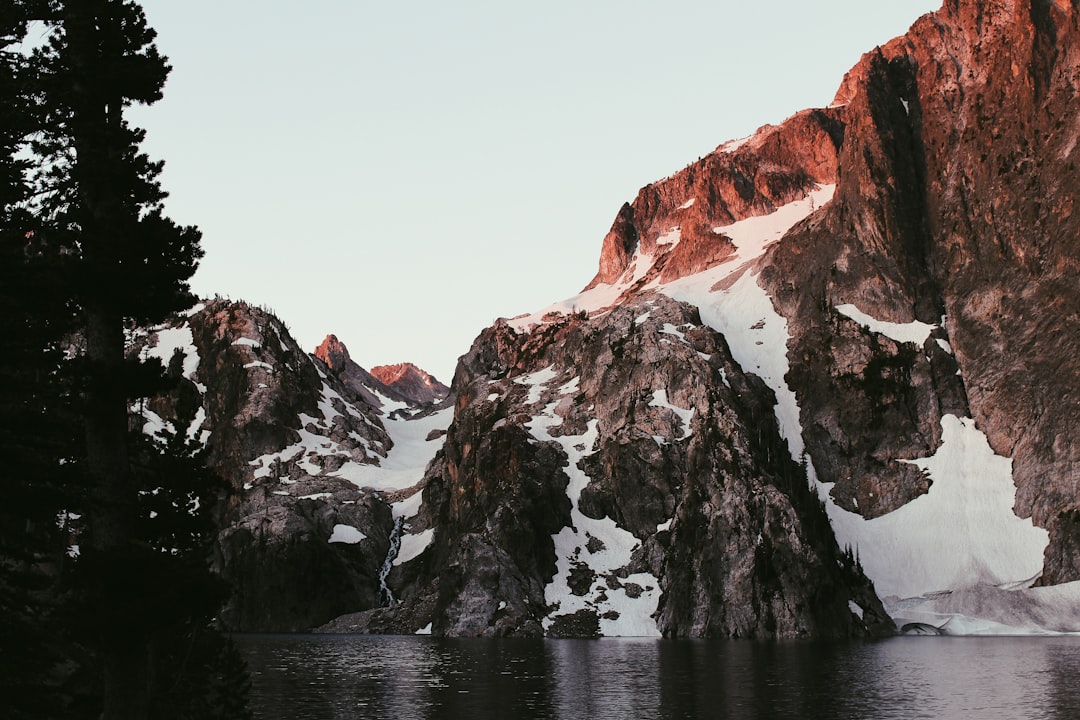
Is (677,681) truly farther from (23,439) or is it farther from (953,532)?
(953,532)

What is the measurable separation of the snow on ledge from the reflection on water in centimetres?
7244

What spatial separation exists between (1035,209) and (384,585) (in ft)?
443

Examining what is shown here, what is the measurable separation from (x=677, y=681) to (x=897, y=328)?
422 ft

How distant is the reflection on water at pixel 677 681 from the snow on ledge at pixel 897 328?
72.4 m

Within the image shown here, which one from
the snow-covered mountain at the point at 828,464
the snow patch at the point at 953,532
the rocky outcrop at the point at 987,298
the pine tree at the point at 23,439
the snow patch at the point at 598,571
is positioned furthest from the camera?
the rocky outcrop at the point at 987,298

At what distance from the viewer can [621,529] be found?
16775 centimetres

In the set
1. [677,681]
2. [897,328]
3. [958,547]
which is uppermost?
[897,328]

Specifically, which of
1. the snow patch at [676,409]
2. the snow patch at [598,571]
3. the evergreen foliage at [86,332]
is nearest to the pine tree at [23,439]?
the evergreen foliage at [86,332]

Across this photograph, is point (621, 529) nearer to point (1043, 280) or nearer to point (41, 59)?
point (1043, 280)

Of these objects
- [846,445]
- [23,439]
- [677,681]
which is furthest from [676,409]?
[23,439]

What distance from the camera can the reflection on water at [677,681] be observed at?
194 ft

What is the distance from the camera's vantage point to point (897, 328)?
7397 inches

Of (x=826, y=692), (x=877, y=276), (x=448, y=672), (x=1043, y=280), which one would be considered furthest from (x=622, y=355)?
(x=826, y=692)

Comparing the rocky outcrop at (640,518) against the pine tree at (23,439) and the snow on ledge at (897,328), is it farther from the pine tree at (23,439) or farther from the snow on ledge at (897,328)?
the pine tree at (23,439)
